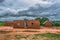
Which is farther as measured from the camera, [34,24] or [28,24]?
[28,24]

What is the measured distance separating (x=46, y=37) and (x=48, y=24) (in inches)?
940

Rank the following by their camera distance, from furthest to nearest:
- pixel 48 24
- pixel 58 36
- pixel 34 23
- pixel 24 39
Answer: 1. pixel 48 24
2. pixel 34 23
3. pixel 58 36
4. pixel 24 39

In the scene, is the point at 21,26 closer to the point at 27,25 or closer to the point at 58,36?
the point at 27,25

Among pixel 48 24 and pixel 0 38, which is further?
pixel 48 24

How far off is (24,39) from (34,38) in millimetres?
1513

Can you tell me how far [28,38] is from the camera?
26547mm

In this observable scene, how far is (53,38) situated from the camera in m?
27.1

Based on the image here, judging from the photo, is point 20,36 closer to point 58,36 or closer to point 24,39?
point 24,39

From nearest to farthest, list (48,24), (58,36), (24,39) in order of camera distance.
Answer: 1. (24,39)
2. (58,36)
3. (48,24)

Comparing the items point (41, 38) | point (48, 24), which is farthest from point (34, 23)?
point (41, 38)

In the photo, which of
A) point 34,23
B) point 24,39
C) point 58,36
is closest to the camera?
point 24,39

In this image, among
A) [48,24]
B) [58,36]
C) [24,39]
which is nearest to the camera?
[24,39]

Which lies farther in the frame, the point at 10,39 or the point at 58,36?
the point at 58,36

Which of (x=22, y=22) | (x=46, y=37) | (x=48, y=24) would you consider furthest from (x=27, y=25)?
(x=46, y=37)
